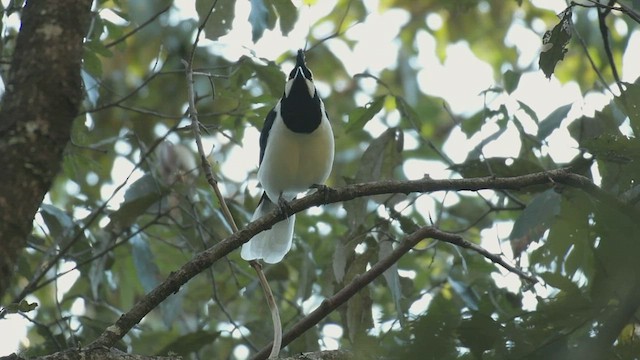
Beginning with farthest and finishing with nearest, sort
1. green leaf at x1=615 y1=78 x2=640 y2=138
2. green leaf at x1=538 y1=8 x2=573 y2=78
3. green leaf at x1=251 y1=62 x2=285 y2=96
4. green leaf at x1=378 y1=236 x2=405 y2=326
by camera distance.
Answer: green leaf at x1=251 y1=62 x2=285 y2=96 → green leaf at x1=378 y1=236 x2=405 y2=326 → green leaf at x1=538 y1=8 x2=573 y2=78 → green leaf at x1=615 y1=78 x2=640 y2=138

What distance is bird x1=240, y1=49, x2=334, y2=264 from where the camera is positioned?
4.51 metres

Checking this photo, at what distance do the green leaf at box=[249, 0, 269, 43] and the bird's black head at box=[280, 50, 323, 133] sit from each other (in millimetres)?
490

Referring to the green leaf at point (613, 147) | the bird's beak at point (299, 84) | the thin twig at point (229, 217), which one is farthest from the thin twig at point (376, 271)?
the bird's beak at point (299, 84)

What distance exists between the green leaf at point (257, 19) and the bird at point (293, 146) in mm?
435

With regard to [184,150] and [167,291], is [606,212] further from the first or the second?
[184,150]

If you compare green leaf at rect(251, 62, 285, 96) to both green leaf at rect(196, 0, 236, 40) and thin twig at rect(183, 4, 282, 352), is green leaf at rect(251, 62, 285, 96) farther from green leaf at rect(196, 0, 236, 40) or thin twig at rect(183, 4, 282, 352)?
thin twig at rect(183, 4, 282, 352)

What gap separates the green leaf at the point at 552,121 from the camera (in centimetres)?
427

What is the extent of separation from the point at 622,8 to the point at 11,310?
7.32 feet

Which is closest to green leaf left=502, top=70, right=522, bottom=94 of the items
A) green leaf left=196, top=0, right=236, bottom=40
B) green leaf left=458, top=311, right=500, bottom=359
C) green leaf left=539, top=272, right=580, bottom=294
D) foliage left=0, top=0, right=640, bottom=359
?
foliage left=0, top=0, right=640, bottom=359

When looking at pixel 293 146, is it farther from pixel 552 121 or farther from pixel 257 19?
pixel 552 121

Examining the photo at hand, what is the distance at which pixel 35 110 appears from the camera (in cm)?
185

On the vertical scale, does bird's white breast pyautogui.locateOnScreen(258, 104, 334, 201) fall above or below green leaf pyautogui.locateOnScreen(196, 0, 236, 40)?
below

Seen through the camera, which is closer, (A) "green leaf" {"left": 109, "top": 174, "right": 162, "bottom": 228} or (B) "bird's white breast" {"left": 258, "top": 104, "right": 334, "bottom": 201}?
(A) "green leaf" {"left": 109, "top": 174, "right": 162, "bottom": 228}

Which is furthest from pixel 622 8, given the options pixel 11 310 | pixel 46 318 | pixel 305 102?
pixel 46 318
